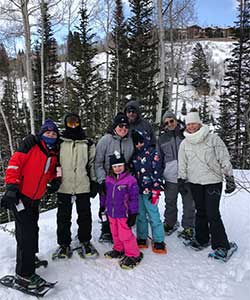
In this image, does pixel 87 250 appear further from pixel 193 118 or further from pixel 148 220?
pixel 193 118

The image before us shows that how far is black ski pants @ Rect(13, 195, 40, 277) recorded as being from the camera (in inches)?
128

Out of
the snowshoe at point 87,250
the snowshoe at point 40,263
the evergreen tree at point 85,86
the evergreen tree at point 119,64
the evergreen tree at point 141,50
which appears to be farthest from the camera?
the evergreen tree at point 85,86

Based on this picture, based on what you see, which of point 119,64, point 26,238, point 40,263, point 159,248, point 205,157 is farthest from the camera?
point 119,64

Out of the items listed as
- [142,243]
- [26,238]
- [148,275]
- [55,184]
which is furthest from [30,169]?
[142,243]

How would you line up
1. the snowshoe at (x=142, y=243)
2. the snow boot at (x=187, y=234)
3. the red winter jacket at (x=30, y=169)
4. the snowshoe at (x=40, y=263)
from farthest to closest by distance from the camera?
1. the snow boot at (x=187, y=234)
2. the snowshoe at (x=142, y=243)
3. the snowshoe at (x=40, y=263)
4. the red winter jacket at (x=30, y=169)

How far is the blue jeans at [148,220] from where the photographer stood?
167 inches

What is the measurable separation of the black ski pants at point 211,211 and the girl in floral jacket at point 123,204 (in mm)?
972

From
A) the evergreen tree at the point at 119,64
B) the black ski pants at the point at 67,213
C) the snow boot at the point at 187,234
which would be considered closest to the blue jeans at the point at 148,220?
the snow boot at the point at 187,234

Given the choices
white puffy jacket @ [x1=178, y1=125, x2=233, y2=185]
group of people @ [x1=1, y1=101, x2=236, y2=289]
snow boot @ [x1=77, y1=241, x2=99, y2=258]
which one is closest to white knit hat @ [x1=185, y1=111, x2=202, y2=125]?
group of people @ [x1=1, y1=101, x2=236, y2=289]

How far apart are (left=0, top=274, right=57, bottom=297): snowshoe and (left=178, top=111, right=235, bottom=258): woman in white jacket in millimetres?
2178

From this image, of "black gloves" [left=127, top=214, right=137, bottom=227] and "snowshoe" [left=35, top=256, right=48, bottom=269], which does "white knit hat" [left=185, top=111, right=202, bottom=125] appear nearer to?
"black gloves" [left=127, top=214, right=137, bottom=227]

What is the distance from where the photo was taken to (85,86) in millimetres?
20422

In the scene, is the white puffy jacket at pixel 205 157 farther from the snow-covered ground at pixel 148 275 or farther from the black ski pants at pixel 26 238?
the black ski pants at pixel 26 238

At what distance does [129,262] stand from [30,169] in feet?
5.51
